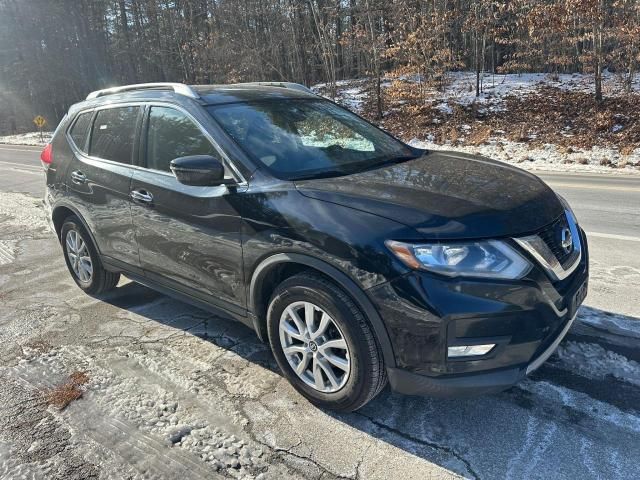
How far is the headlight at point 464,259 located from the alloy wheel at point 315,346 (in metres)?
0.59

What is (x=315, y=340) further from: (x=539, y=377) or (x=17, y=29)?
(x=17, y=29)

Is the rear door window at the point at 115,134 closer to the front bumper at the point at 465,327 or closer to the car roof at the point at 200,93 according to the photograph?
the car roof at the point at 200,93

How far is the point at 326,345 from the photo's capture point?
107 inches

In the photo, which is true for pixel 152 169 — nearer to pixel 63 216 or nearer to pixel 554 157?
pixel 63 216

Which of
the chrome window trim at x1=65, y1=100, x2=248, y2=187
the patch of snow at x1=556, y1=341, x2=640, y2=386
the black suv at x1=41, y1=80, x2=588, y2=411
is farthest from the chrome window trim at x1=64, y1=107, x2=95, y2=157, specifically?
the patch of snow at x1=556, y1=341, x2=640, y2=386

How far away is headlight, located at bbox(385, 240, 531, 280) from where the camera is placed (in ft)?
7.62

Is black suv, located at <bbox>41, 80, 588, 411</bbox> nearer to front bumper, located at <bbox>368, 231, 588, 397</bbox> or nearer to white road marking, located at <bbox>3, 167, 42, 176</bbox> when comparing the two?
front bumper, located at <bbox>368, 231, 588, 397</bbox>

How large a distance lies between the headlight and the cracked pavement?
89cm

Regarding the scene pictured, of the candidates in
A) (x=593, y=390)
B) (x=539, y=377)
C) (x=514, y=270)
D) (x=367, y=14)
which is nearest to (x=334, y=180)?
(x=514, y=270)

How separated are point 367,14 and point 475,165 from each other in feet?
67.5

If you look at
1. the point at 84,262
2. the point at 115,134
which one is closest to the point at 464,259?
the point at 115,134

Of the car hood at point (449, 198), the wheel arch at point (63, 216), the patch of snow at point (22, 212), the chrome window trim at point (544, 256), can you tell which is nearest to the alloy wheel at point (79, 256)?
the wheel arch at point (63, 216)

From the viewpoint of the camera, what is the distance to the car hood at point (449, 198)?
7.89ft

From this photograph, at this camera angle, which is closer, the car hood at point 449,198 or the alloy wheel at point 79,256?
the car hood at point 449,198
